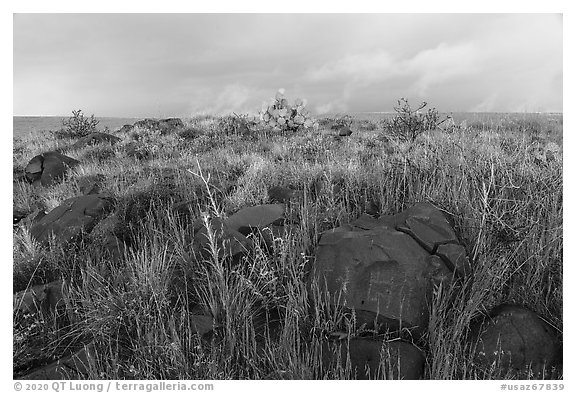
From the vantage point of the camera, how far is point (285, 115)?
14938mm

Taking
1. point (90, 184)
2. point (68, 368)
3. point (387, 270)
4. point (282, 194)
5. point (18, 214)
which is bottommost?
point (68, 368)

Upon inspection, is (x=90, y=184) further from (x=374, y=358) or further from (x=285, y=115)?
(x=285, y=115)

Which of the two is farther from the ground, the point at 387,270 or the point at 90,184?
the point at 90,184

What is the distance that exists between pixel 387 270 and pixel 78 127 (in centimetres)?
1755

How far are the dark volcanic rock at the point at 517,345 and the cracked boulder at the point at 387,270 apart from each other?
0.42 metres

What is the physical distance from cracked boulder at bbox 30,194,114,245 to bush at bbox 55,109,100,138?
13219 millimetres

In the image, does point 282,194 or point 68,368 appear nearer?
point 68,368

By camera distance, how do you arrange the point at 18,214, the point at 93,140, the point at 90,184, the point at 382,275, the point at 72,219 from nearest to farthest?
the point at 382,275 → the point at 72,219 → the point at 18,214 → the point at 90,184 → the point at 93,140

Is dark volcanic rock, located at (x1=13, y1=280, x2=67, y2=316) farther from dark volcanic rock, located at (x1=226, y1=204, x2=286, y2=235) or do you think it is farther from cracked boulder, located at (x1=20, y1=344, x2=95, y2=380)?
dark volcanic rock, located at (x1=226, y1=204, x2=286, y2=235)

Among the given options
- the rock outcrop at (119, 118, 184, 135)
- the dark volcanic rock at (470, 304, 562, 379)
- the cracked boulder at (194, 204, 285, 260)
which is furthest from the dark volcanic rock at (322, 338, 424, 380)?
the rock outcrop at (119, 118, 184, 135)

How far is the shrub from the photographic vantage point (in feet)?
48.7

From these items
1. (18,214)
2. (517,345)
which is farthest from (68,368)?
(18,214)

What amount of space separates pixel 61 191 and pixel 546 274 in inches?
313

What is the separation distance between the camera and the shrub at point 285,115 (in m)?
14.9
